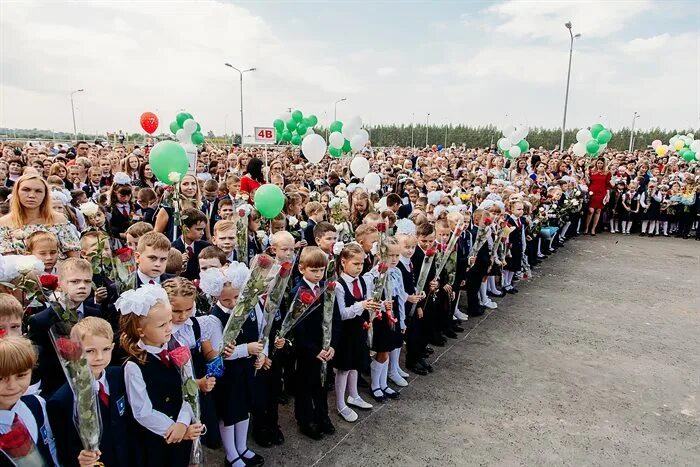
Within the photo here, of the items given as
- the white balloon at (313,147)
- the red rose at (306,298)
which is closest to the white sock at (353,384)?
the red rose at (306,298)

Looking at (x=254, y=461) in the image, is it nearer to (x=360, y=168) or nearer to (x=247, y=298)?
(x=247, y=298)

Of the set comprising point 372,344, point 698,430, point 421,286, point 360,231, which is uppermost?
point 360,231

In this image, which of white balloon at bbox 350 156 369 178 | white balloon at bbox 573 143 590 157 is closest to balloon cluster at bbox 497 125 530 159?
white balloon at bbox 573 143 590 157

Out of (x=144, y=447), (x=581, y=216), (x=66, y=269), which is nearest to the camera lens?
(x=144, y=447)

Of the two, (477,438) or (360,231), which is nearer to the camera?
(477,438)

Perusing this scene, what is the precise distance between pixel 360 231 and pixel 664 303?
613cm

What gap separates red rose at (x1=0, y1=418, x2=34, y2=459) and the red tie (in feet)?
8.34

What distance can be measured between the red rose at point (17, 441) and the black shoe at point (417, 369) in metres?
3.82

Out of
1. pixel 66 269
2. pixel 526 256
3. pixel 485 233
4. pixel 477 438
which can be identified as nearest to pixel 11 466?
pixel 66 269

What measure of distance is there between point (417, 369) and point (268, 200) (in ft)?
8.25

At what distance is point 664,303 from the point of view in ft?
25.6

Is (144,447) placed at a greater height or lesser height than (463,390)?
greater

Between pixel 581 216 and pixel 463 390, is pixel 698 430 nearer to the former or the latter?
pixel 463 390

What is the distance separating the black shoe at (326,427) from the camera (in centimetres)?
395
